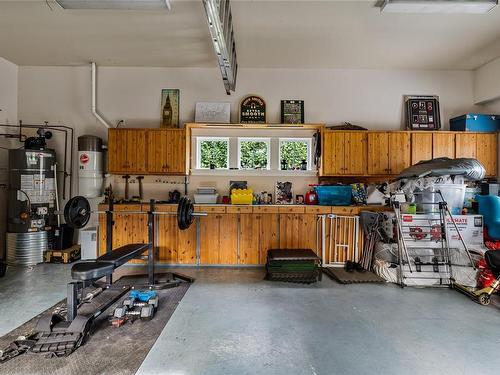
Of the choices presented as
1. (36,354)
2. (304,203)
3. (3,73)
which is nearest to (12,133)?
(3,73)

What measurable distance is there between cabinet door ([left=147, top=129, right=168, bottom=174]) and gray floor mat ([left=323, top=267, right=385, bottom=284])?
141 inches

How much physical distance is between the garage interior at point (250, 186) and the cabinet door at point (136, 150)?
38 mm

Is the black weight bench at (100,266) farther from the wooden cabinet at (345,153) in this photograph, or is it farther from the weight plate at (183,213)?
Result: the wooden cabinet at (345,153)

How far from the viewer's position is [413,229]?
13.5 feet

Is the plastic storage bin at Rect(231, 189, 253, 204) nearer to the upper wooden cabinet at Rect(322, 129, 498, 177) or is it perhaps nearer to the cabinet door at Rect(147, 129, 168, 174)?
the cabinet door at Rect(147, 129, 168, 174)

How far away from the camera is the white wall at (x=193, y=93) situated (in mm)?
5340

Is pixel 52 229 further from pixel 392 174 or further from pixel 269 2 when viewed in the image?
pixel 392 174

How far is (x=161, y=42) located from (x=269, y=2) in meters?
2.06

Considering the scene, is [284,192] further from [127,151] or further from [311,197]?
[127,151]

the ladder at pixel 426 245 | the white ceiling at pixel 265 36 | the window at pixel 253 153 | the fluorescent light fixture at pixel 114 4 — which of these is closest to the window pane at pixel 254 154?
the window at pixel 253 153

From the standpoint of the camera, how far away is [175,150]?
4.90 metres

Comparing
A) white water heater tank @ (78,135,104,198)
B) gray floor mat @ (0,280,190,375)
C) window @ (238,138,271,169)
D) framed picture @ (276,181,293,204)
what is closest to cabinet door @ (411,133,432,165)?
framed picture @ (276,181,293,204)

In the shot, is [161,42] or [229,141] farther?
[229,141]

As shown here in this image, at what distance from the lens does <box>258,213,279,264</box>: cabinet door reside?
475cm
